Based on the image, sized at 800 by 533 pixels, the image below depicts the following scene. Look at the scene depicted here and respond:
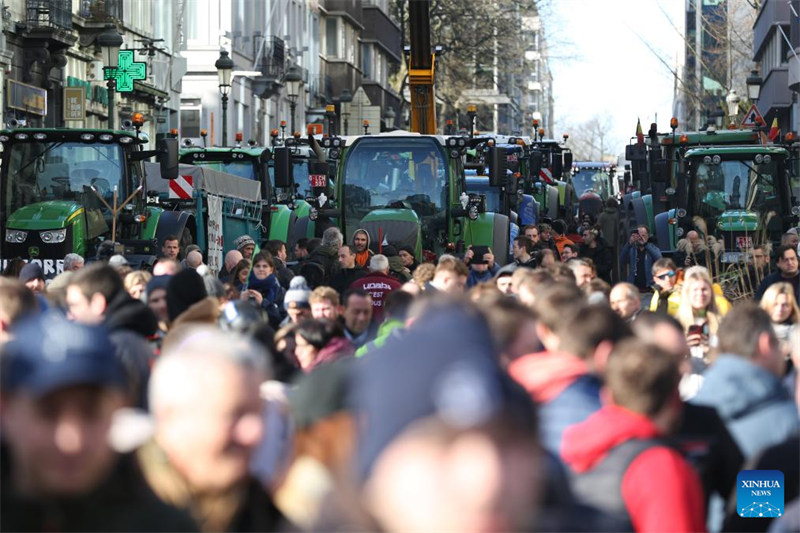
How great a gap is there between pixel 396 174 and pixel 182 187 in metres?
2.83

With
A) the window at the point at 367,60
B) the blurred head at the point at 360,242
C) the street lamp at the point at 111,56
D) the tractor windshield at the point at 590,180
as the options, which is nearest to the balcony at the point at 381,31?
the window at the point at 367,60

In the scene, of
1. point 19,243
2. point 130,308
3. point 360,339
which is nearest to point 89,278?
point 130,308

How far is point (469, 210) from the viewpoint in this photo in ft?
74.9

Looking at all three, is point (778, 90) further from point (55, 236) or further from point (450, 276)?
point (450, 276)

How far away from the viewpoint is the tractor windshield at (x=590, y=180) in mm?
56241

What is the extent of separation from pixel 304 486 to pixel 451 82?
199 ft

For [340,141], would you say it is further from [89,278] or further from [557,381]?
[557,381]

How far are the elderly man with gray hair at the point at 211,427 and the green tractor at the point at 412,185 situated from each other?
18096mm

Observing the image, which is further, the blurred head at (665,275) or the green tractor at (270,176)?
the green tractor at (270,176)

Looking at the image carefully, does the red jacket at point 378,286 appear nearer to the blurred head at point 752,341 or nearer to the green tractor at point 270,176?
the blurred head at point 752,341

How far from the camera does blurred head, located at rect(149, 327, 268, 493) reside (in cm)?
393

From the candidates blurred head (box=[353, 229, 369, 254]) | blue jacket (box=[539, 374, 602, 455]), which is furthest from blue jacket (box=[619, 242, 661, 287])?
blue jacket (box=[539, 374, 602, 455])

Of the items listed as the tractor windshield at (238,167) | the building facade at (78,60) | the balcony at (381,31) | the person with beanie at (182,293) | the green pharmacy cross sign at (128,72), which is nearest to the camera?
the person with beanie at (182,293)

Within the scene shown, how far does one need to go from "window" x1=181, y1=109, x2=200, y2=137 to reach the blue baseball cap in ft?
157
